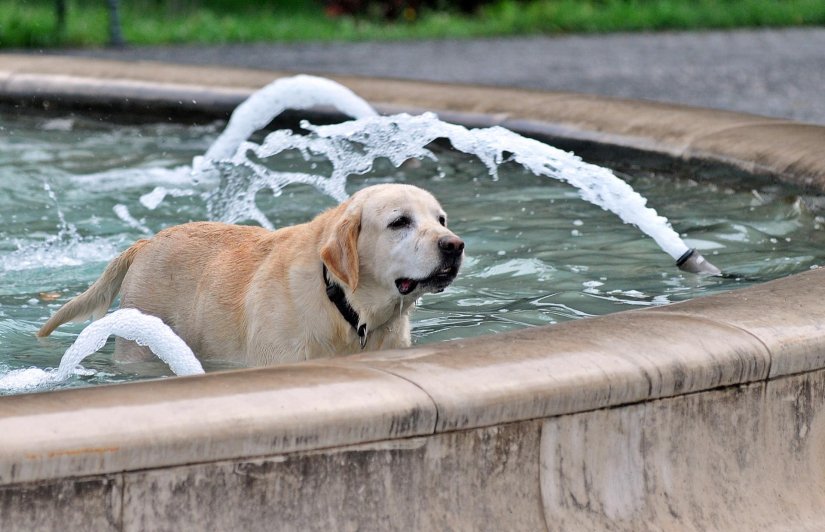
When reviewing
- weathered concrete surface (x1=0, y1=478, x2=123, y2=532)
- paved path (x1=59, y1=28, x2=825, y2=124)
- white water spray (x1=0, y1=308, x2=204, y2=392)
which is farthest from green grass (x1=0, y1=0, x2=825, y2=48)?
weathered concrete surface (x1=0, y1=478, x2=123, y2=532)

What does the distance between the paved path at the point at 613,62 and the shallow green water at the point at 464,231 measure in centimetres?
371

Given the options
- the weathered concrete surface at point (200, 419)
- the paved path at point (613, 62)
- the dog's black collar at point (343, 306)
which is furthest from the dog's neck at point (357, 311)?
the paved path at point (613, 62)

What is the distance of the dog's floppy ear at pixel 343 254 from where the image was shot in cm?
434

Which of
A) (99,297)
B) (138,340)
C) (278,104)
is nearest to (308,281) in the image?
(138,340)

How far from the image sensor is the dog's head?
4312 millimetres

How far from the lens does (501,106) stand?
8.38m

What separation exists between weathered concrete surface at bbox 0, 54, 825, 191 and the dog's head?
2926mm

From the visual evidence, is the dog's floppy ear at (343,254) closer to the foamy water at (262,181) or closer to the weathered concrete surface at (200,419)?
the foamy water at (262,181)

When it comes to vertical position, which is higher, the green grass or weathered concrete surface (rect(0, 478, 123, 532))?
weathered concrete surface (rect(0, 478, 123, 532))

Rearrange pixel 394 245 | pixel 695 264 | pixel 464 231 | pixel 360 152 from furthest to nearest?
1. pixel 360 152
2. pixel 464 231
3. pixel 695 264
4. pixel 394 245

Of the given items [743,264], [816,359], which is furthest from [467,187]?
[816,359]

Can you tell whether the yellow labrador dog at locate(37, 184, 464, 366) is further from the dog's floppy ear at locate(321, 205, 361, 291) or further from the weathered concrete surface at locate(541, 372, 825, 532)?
the weathered concrete surface at locate(541, 372, 825, 532)

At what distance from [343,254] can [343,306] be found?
0.23 m

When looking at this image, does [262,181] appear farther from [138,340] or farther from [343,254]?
[343,254]
